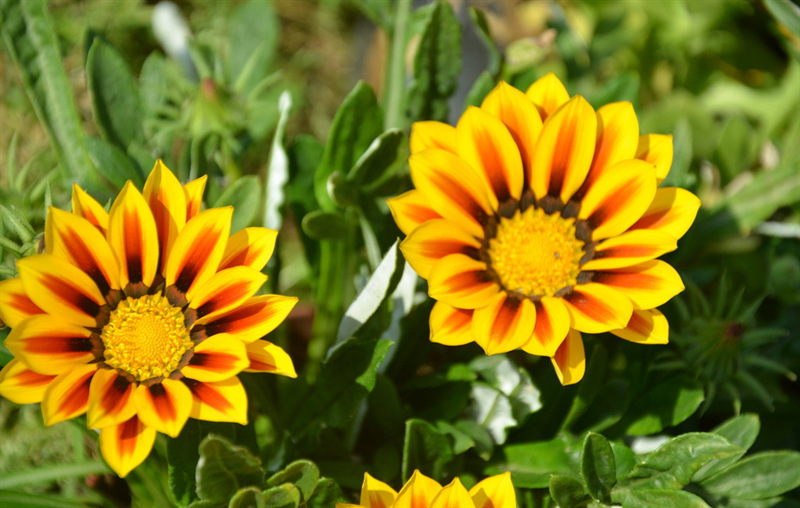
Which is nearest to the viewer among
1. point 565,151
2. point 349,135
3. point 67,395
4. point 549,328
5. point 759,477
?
point 67,395

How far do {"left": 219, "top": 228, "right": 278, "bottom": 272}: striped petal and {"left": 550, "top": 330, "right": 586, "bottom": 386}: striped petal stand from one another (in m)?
0.39

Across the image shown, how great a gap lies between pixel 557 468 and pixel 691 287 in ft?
1.24

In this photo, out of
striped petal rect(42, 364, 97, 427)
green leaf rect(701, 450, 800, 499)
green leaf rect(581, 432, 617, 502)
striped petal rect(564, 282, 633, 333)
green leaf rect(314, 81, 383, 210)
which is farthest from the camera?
green leaf rect(314, 81, 383, 210)

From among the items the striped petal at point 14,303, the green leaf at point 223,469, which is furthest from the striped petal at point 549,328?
the striped petal at point 14,303

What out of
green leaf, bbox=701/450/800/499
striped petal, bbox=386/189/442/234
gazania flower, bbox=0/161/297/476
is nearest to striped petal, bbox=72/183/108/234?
gazania flower, bbox=0/161/297/476

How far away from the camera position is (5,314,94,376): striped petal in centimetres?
81

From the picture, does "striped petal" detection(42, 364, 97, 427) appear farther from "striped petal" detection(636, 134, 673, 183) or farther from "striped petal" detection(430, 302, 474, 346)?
"striped petal" detection(636, 134, 673, 183)

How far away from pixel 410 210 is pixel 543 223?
9.6 inches

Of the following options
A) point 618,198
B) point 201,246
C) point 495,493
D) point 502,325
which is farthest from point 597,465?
point 201,246

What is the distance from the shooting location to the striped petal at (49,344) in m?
0.81

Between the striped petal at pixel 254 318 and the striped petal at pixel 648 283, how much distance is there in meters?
0.43

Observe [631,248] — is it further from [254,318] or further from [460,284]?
[254,318]

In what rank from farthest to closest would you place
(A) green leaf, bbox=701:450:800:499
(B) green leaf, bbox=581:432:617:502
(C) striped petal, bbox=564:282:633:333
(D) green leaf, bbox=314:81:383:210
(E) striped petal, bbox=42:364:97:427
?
(D) green leaf, bbox=314:81:383:210
(A) green leaf, bbox=701:450:800:499
(B) green leaf, bbox=581:432:617:502
(C) striped petal, bbox=564:282:633:333
(E) striped petal, bbox=42:364:97:427

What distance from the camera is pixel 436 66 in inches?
54.4
